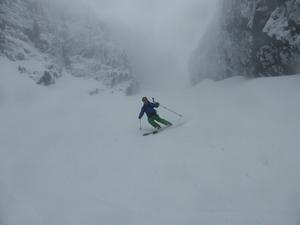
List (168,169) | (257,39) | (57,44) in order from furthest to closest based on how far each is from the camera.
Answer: (57,44) → (257,39) → (168,169)

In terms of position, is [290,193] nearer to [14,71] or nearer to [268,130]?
[268,130]

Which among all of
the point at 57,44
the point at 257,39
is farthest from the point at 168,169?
the point at 57,44

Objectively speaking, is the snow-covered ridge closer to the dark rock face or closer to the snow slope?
the snow slope

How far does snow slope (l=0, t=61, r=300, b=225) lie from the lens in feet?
25.5

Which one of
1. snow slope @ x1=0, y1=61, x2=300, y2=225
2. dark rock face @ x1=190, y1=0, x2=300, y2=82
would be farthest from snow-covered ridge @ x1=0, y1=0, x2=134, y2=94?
dark rock face @ x1=190, y1=0, x2=300, y2=82

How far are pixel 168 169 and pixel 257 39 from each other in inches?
629

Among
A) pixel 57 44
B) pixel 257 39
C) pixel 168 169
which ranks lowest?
pixel 168 169

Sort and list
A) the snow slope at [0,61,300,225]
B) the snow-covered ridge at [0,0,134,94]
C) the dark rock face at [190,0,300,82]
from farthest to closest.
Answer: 1. the snow-covered ridge at [0,0,134,94]
2. the dark rock face at [190,0,300,82]
3. the snow slope at [0,61,300,225]

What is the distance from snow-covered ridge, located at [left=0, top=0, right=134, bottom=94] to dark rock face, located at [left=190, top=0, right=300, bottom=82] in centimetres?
1813

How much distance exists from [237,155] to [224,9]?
22.1 m

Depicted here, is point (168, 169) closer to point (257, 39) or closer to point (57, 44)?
Answer: point (257, 39)

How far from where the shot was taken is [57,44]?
3772 centimetres

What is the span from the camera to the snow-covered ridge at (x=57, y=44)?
29.8 m

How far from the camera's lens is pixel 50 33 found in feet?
124
